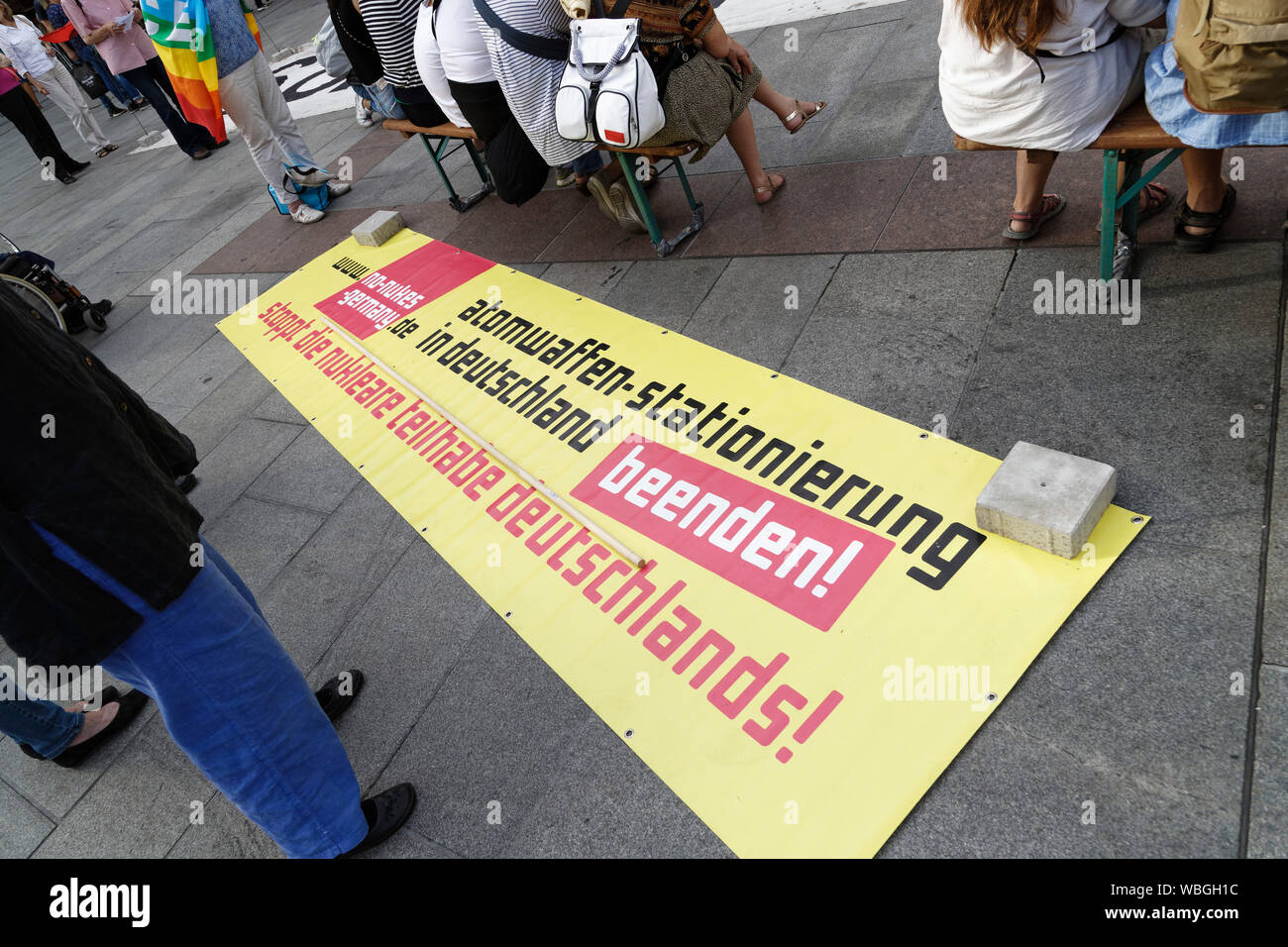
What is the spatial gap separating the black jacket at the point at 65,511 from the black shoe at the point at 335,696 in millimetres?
1256

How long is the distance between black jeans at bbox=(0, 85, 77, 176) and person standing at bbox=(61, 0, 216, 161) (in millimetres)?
2191

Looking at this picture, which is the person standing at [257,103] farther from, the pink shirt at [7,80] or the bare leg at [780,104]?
the pink shirt at [7,80]

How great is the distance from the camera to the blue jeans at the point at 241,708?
2076 mm

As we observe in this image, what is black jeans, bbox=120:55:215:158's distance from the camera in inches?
368

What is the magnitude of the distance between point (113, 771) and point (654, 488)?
2409mm

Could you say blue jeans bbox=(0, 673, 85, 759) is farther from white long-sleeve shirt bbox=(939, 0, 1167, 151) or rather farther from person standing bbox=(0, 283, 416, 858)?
white long-sleeve shirt bbox=(939, 0, 1167, 151)

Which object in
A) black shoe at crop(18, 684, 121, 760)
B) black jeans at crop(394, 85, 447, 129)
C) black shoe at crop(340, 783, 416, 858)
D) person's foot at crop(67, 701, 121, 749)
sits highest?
black jeans at crop(394, 85, 447, 129)

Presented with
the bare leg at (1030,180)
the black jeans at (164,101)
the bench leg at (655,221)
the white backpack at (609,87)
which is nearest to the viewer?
the bare leg at (1030,180)

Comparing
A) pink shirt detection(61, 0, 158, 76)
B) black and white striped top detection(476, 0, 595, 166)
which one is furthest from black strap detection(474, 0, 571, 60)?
pink shirt detection(61, 0, 158, 76)

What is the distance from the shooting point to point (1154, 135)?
115 inches

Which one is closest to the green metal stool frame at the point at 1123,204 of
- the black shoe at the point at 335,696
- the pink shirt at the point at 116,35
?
the black shoe at the point at 335,696

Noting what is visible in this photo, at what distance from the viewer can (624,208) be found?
5105 millimetres
